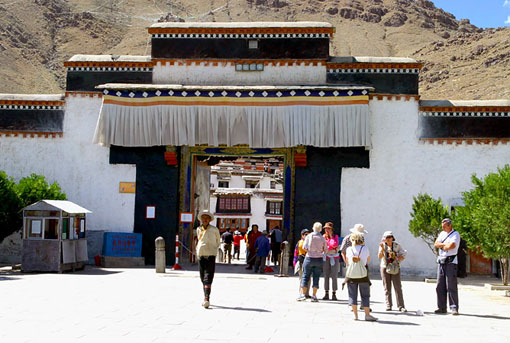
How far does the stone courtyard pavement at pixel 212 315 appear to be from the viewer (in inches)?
330

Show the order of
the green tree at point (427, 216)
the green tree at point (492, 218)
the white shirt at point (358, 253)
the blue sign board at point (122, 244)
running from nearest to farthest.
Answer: the white shirt at point (358, 253), the green tree at point (492, 218), the green tree at point (427, 216), the blue sign board at point (122, 244)

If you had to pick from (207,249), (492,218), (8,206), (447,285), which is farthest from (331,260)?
(8,206)

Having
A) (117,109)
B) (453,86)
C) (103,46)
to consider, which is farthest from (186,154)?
(103,46)

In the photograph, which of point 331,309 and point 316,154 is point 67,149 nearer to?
point 316,154

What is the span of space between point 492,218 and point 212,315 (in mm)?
7485

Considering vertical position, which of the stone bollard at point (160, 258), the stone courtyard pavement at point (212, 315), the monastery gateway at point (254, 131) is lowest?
the stone courtyard pavement at point (212, 315)

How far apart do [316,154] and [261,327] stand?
1199 cm

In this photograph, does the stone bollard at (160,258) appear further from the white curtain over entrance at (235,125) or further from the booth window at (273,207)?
the booth window at (273,207)

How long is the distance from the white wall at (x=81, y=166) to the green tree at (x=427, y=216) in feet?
30.0

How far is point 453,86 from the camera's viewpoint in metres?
80.1

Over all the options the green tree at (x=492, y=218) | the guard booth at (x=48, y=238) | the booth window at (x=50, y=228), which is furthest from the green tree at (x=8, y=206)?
the green tree at (x=492, y=218)

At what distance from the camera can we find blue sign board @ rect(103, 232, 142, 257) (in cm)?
2019

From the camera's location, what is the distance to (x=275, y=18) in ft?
402

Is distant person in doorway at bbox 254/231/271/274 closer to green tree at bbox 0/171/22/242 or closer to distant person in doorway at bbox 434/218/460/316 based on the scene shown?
green tree at bbox 0/171/22/242
